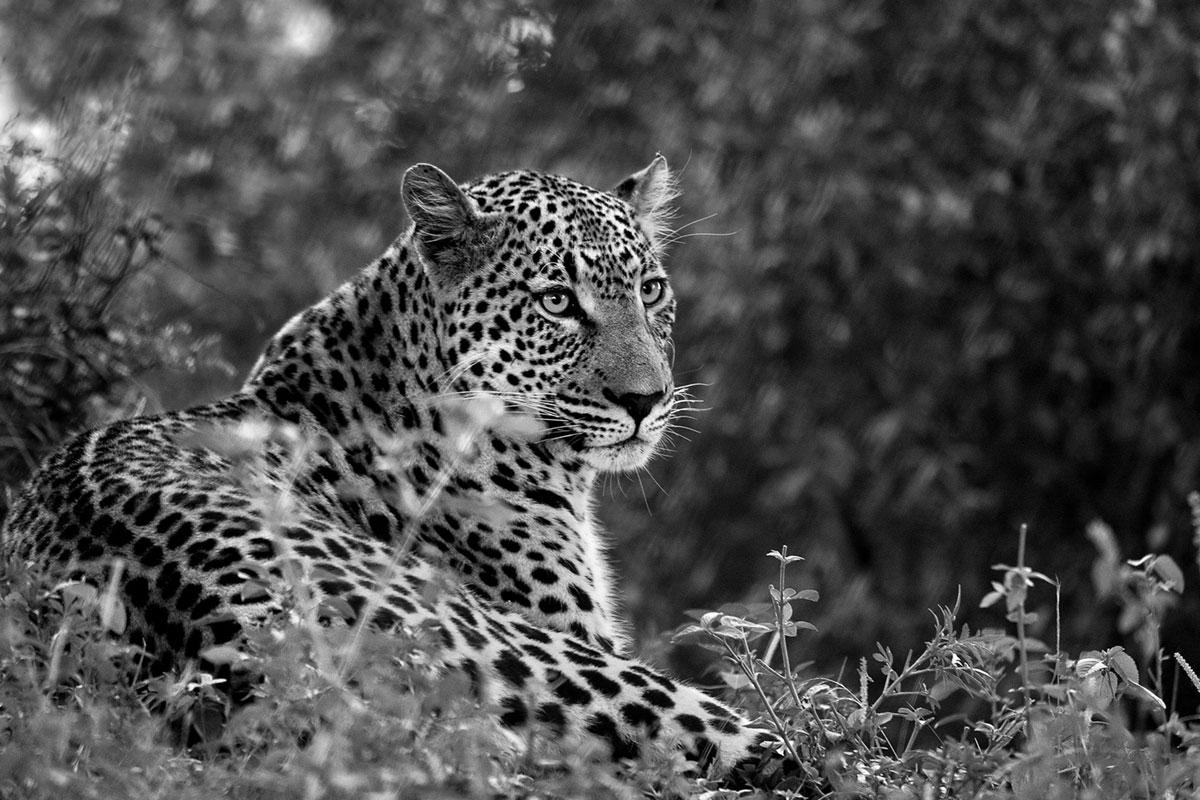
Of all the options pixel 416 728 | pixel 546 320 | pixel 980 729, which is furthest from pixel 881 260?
pixel 416 728

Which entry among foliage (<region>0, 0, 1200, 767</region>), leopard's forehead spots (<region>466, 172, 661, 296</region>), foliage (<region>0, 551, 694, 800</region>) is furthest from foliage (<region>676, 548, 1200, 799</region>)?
foliage (<region>0, 0, 1200, 767</region>)

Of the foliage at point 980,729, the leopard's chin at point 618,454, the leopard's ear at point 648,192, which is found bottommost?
the foliage at point 980,729

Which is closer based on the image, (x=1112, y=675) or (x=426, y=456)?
(x=1112, y=675)

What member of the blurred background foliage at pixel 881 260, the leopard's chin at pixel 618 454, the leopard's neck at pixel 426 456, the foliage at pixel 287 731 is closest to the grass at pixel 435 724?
the foliage at pixel 287 731

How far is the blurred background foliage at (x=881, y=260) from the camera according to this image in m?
12.0

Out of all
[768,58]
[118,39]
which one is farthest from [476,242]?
[118,39]

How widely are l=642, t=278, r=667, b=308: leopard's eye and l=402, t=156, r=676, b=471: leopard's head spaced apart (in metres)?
0.18

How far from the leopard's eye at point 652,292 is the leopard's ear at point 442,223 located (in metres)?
0.62

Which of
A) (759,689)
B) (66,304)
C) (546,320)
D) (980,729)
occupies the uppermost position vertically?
(546,320)

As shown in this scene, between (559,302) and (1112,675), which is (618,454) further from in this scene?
(1112,675)

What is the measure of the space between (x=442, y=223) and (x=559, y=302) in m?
0.46

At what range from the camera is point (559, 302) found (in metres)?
5.82

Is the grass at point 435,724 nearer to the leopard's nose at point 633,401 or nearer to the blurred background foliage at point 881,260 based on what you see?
the leopard's nose at point 633,401

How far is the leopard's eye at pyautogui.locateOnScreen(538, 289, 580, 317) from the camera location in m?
5.80
